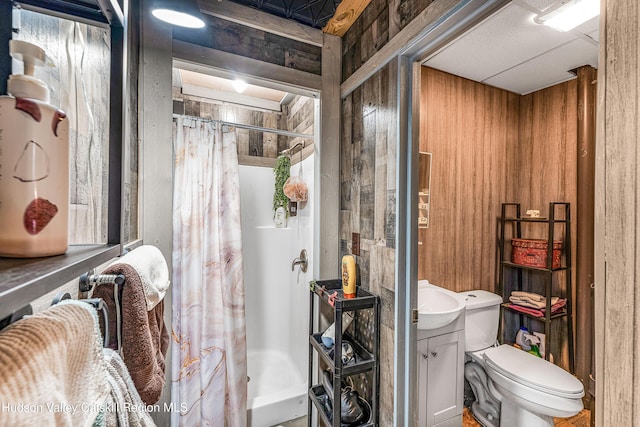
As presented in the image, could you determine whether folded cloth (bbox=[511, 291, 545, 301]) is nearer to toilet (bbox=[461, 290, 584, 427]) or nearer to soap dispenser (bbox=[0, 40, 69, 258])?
toilet (bbox=[461, 290, 584, 427])

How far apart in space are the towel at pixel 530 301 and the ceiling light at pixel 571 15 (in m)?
1.83

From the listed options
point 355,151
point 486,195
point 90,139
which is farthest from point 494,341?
point 90,139

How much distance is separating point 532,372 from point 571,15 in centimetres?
198

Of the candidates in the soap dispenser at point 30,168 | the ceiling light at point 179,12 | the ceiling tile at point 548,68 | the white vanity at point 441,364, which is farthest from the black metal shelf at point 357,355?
the ceiling tile at point 548,68

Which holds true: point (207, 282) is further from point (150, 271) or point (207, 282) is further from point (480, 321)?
point (480, 321)

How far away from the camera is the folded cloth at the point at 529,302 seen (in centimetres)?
205

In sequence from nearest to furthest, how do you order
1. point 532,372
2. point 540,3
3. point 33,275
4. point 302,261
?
point 33,275
point 540,3
point 532,372
point 302,261

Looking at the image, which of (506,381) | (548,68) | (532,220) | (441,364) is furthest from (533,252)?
(548,68)

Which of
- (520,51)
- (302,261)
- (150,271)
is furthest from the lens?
(302,261)

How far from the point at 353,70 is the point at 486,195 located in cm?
155

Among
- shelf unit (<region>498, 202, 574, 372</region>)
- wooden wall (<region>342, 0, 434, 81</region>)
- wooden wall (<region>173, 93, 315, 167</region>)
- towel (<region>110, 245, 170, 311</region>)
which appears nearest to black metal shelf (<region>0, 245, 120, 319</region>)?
towel (<region>110, 245, 170, 311</region>)

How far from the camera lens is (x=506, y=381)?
5.26 feet

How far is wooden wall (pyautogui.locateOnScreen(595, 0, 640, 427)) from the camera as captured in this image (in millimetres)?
551

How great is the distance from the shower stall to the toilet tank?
46.3 inches
